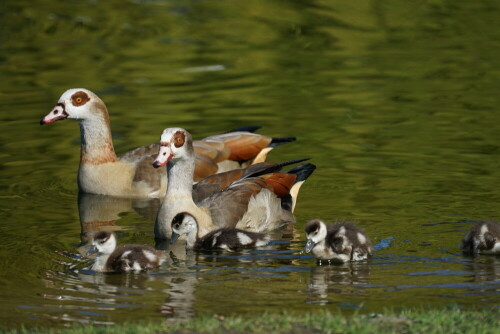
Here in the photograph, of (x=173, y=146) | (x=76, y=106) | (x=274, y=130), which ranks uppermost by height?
(x=76, y=106)

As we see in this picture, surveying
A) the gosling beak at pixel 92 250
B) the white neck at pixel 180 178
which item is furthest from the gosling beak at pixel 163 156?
the gosling beak at pixel 92 250

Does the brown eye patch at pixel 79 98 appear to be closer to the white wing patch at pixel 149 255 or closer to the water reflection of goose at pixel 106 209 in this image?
the water reflection of goose at pixel 106 209

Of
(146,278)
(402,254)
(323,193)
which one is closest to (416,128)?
(323,193)

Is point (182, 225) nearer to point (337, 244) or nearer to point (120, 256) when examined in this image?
point (120, 256)

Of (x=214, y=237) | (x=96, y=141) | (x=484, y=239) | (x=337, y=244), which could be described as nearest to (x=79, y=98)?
(x=96, y=141)

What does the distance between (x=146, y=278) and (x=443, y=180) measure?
15.8 ft

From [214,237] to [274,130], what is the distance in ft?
19.0

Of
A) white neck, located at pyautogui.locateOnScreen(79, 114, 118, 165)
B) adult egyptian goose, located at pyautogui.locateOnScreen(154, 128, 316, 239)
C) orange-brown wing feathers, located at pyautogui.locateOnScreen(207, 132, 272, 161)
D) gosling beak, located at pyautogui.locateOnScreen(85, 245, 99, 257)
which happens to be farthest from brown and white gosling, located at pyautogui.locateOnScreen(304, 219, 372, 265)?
white neck, located at pyautogui.locateOnScreen(79, 114, 118, 165)

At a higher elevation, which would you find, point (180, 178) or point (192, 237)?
point (180, 178)

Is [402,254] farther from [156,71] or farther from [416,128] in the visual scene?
[156,71]

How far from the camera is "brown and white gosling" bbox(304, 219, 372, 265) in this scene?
10.8 m

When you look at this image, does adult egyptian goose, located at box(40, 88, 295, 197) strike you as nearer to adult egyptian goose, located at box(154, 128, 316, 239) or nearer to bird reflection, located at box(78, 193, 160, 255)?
bird reflection, located at box(78, 193, 160, 255)

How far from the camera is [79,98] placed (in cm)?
1496

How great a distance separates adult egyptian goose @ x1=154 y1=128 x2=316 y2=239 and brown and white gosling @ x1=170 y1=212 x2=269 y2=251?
21cm
